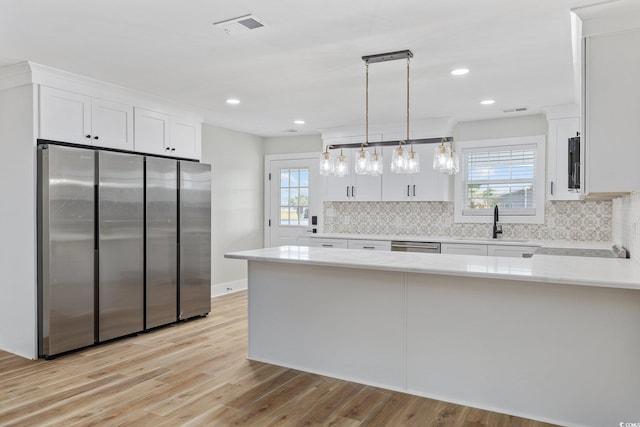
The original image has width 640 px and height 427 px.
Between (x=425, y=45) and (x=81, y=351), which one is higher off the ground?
(x=425, y=45)

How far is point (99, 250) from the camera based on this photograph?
405 cm

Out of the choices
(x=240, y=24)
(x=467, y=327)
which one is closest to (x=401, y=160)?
(x=467, y=327)

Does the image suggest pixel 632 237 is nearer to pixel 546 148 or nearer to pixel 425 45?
pixel 425 45

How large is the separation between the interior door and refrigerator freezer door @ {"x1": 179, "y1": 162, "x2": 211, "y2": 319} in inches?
75.7

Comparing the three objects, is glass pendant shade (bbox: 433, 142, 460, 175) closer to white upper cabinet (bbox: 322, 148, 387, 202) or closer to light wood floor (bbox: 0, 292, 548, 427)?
light wood floor (bbox: 0, 292, 548, 427)

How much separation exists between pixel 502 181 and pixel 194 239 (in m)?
3.79

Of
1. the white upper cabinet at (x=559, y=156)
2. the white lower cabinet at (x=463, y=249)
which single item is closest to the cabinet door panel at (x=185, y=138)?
the white lower cabinet at (x=463, y=249)

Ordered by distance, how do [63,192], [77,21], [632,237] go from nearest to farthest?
[77,21] < [632,237] < [63,192]

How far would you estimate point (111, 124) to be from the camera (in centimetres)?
430

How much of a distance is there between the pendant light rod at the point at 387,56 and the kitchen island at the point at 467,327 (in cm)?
150

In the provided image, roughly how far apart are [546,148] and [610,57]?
2956 millimetres

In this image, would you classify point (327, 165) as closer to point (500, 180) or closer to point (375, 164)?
point (375, 164)

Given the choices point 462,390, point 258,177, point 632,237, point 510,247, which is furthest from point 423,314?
point 258,177

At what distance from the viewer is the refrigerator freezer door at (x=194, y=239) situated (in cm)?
493
